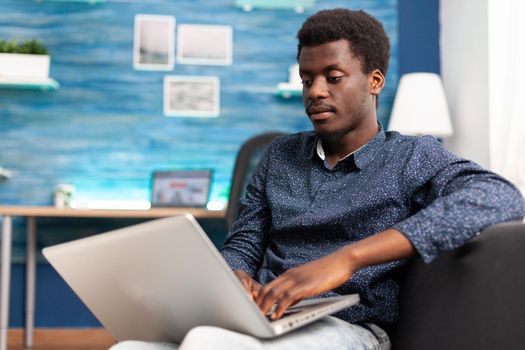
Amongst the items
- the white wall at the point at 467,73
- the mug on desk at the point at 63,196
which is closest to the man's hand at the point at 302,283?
the white wall at the point at 467,73

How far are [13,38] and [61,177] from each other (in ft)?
2.30

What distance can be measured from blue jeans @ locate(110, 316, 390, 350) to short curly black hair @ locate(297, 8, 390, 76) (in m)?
0.57

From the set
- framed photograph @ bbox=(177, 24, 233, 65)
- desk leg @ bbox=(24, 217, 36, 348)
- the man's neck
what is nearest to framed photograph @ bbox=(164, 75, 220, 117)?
framed photograph @ bbox=(177, 24, 233, 65)

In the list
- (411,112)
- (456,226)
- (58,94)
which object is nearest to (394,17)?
(411,112)

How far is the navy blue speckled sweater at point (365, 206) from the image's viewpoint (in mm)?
1122

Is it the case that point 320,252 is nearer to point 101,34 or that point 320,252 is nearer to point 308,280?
point 308,280

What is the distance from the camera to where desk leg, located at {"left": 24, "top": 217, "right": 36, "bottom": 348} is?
3346mm

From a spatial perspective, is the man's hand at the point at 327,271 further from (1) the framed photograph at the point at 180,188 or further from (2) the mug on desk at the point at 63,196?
(2) the mug on desk at the point at 63,196

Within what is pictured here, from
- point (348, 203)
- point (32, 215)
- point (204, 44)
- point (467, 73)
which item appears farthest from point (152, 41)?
point (348, 203)

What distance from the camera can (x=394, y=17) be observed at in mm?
3656

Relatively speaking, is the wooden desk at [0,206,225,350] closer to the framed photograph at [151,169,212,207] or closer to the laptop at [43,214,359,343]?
the framed photograph at [151,169,212,207]

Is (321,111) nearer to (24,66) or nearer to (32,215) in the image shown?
(32,215)

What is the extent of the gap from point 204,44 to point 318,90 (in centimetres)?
223

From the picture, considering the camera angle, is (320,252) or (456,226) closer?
(456,226)
